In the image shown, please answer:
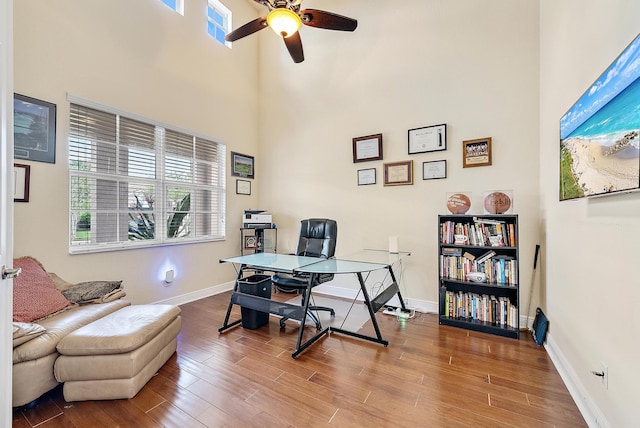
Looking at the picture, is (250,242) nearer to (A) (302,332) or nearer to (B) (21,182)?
(A) (302,332)

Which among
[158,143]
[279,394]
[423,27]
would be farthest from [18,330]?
[423,27]

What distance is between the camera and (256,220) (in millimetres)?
4113

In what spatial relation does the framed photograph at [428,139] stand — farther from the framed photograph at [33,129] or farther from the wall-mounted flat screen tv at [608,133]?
the framed photograph at [33,129]

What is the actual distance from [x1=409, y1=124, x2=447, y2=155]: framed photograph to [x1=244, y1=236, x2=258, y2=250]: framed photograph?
2.61 meters

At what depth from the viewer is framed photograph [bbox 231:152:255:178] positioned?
4203mm

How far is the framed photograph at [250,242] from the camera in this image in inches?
166

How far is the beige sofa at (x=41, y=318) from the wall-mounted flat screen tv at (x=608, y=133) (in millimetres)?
3175

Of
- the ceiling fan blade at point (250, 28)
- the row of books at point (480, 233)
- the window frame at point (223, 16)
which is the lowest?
the row of books at point (480, 233)

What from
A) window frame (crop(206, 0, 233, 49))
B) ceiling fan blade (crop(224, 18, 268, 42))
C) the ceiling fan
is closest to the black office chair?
the ceiling fan

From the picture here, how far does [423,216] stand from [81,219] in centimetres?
363

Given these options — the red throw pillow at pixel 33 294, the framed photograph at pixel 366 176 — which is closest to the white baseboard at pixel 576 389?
the framed photograph at pixel 366 176

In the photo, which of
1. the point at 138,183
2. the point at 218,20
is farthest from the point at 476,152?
the point at 218,20

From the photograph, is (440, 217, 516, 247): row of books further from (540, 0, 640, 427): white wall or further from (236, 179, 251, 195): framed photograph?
(236, 179, 251, 195): framed photograph

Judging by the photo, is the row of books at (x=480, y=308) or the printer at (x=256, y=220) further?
the printer at (x=256, y=220)
